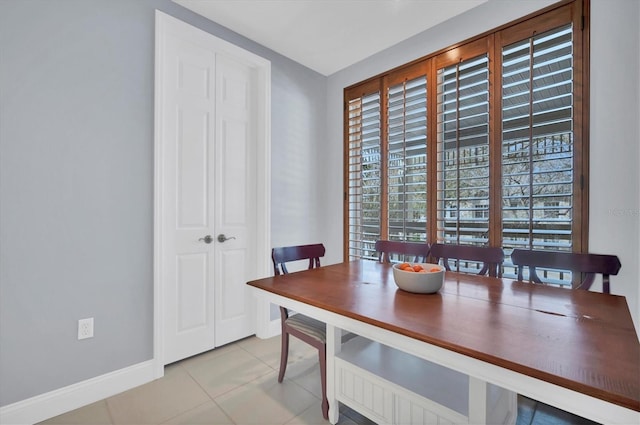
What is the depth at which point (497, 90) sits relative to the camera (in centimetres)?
219

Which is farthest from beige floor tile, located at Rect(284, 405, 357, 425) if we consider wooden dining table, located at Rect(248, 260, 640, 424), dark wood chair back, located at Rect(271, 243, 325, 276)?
dark wood chair back, located at Rect(271, 243, 325, 276)

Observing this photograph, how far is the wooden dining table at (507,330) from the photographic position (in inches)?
28.2

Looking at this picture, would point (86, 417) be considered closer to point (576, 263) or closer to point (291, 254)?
point (291, 254)

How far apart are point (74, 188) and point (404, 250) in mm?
2327

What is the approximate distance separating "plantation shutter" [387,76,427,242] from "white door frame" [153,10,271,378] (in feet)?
3.95

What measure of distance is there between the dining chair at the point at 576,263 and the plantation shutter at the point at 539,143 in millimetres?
285

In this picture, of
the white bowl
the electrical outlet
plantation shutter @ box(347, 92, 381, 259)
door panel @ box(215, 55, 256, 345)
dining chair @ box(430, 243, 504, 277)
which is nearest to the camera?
the white bowl

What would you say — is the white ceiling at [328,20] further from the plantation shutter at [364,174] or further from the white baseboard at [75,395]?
the white baseboard at [75,395]

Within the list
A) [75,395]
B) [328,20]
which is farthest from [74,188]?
[328,20]

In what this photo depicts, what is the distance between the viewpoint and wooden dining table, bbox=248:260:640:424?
717mm

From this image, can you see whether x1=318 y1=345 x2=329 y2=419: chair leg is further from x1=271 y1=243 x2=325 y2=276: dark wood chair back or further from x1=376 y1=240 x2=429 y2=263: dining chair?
x1=376 y1=240 x2=429 y2=263: dining chair

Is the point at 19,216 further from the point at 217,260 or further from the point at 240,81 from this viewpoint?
the point at 240,81

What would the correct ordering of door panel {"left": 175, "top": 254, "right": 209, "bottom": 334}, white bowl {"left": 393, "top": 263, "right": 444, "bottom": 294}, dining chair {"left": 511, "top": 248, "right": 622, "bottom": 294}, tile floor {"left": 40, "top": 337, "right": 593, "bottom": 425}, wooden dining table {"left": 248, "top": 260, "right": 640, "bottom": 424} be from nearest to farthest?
wooden dining table {"left": 248, "top": 260, "right": 640, "bottom": 424}, white bowl {"left": 393, "top": 263, "right": 444, "bottom": 294}, dining chair {"left": 511, "top": 248, "right": 622, "bottom": 294}, tile floor {"left": 40, "top": 337, "right": 593, "bottom": 425}, door panel {"left": 175, "top": 254, "right": 209, "bottom": 334}

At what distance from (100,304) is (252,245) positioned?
126cm
